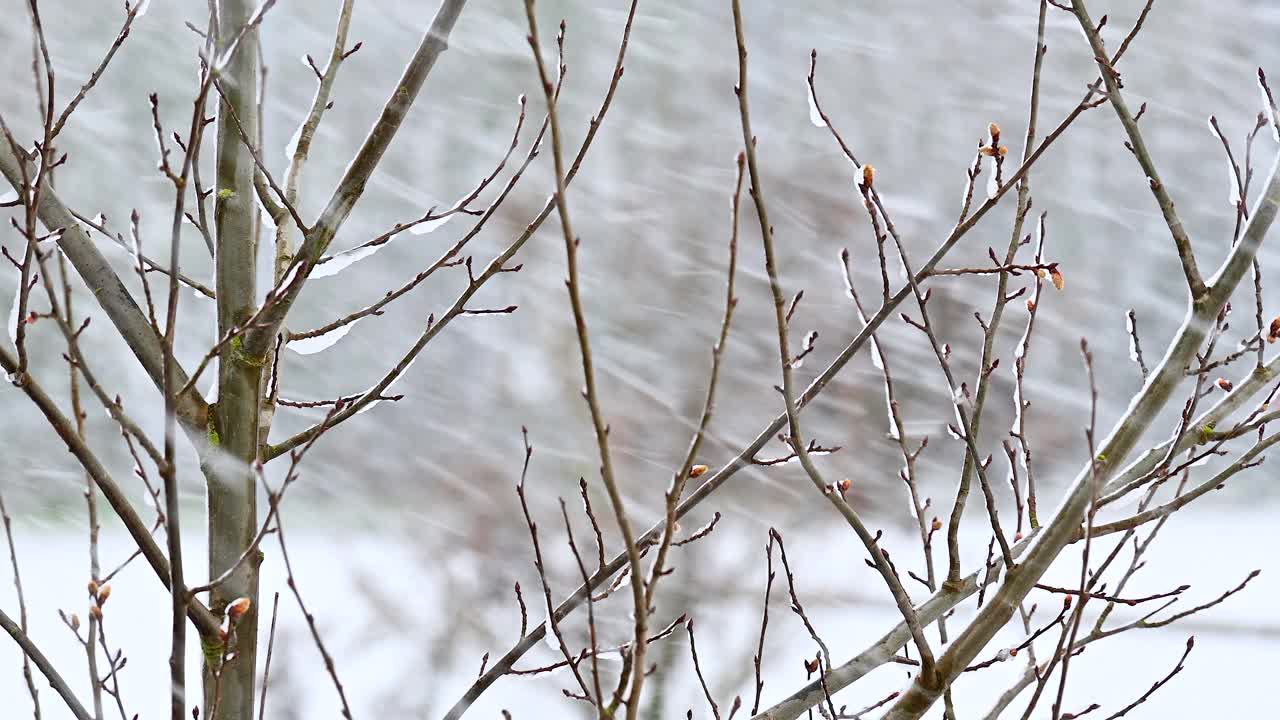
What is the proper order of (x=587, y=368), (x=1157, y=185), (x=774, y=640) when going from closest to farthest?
(x=587, y=368), (x=1157, y=185), (x=774, y=640)

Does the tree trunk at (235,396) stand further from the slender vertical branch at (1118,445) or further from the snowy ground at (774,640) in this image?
the snowy ground at (774,640)

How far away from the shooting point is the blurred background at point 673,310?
2.16m

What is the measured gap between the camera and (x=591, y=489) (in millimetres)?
2137

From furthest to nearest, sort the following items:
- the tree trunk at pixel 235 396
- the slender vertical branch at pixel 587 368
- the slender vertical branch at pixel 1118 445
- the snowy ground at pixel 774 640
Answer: the snowy ground at pixel 774 640 < the tree trunk at pixel 235 396 < the slender vertical branch at pixel 1118 445 < the slender vertical branch at pixel 587 368

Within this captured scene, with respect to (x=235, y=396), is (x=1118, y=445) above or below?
below

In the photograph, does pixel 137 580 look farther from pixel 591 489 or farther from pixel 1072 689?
pixel 1072 689

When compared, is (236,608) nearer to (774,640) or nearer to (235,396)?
(235,396)

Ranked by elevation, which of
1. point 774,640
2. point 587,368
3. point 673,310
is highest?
point 673,310

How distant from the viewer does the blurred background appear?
7.10 ft

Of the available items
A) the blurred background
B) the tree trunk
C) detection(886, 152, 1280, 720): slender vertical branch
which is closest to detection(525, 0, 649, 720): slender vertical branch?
detection(886, 152, 1280, 720): slender vertical branch

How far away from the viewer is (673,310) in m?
2.24

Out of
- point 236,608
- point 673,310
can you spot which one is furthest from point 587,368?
point 673,310

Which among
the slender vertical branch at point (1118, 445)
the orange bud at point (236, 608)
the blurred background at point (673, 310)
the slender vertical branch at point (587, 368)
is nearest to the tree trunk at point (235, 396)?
the orange bud at point (236, 608)

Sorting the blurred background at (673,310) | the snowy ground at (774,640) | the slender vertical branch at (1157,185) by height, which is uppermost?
the blurred background at (673,310)
